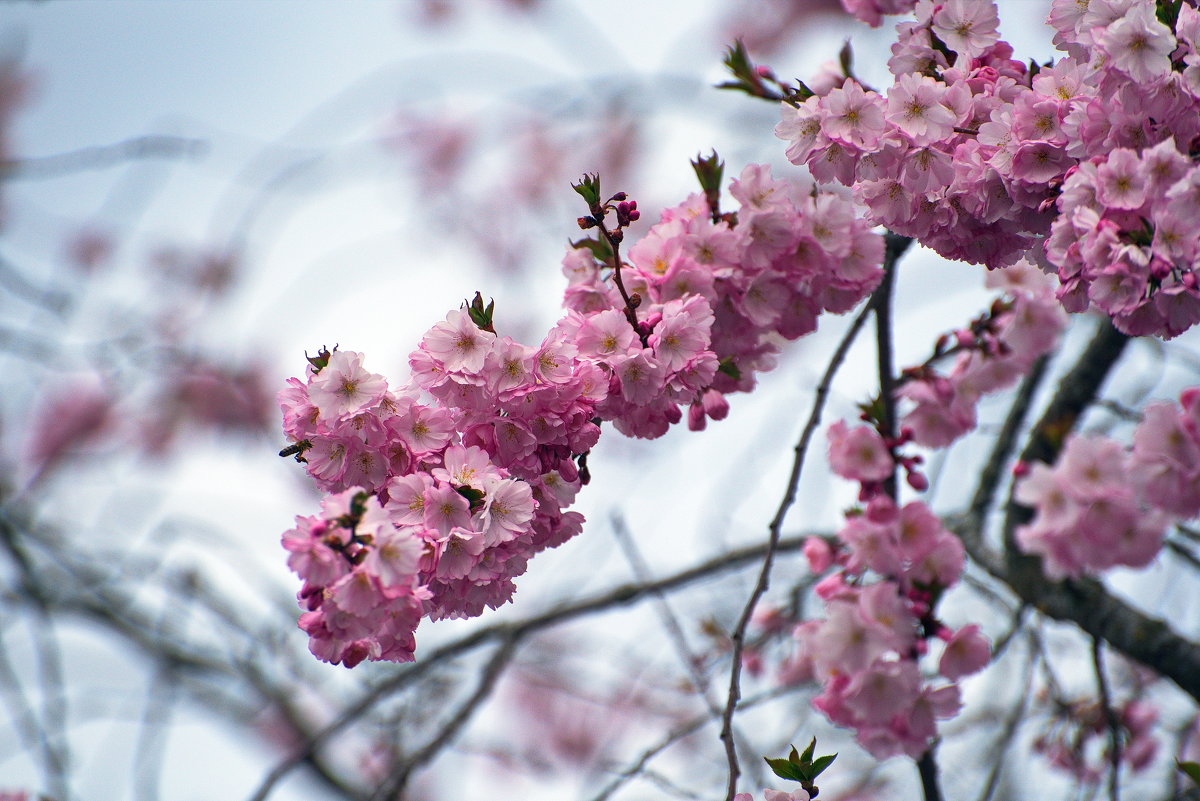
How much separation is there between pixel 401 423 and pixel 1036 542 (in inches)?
39.1

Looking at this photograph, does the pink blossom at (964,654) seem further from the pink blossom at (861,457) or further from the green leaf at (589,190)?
the green leaf at (589,190)

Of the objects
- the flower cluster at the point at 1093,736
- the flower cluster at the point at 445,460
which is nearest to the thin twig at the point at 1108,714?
the flower cluster at the point at 1093,736

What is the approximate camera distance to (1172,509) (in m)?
1.20

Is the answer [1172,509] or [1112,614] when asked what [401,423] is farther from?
[1112,614]

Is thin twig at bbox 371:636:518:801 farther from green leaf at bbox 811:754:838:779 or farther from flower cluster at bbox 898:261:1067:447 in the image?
flower cluster at bbox 898:261:1067:447

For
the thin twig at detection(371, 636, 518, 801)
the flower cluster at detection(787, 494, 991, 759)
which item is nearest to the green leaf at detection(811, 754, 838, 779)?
the flower cluster at detection(787, 494, 991, 759)

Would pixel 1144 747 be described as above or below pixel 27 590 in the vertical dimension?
below

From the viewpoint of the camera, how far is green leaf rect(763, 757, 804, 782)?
1679 millimetres

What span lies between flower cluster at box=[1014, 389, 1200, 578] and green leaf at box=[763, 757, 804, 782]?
25.4 inches

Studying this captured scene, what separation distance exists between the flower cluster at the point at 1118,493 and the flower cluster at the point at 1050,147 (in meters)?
0.26

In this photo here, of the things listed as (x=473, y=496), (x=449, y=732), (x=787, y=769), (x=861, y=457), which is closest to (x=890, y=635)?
(x=861, y=457)

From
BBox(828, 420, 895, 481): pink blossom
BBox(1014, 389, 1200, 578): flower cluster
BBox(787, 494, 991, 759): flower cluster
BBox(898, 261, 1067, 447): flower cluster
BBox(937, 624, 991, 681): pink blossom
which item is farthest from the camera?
BBox(898, 261, 1067, 447): flower cluster

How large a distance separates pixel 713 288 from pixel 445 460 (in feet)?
2.03

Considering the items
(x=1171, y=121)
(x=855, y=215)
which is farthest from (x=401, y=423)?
(x=1171, y=121)
